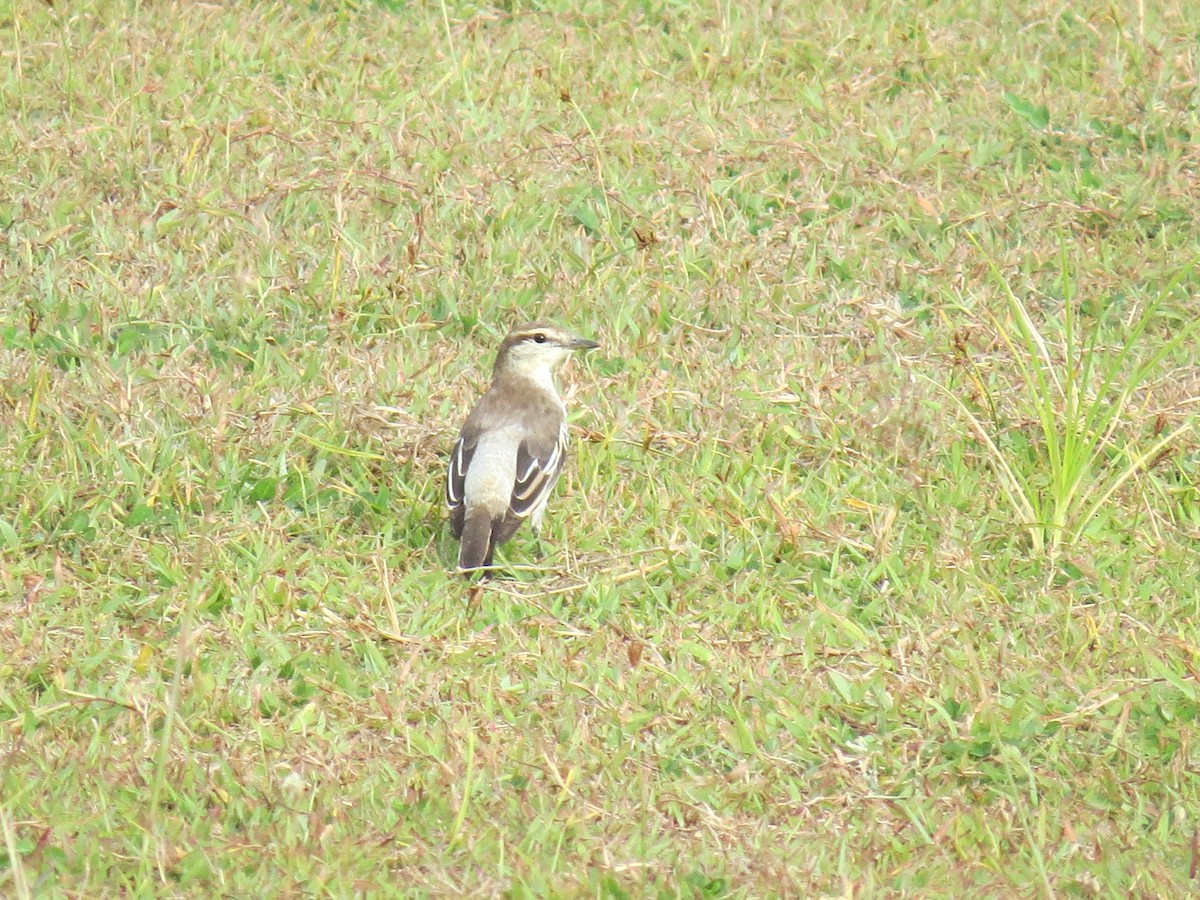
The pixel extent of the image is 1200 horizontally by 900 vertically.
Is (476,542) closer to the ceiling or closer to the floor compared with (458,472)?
closer to the floor

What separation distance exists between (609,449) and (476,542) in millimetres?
1106

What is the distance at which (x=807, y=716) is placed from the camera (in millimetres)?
6547

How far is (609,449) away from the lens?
27.2ft

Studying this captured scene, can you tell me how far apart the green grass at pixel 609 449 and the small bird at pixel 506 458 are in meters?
0.21

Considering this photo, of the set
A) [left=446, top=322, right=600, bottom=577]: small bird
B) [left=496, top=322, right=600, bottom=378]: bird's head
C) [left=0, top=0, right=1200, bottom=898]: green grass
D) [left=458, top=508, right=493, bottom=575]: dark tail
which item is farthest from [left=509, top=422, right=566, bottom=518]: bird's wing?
[left=496, top=322, right=600, bottom=378]: bird's head

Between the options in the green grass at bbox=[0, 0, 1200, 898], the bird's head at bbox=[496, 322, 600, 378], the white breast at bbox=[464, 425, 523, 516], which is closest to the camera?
the green grass at bbox=[0, 0, 1200, 898]

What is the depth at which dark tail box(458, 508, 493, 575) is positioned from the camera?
24.3 ft

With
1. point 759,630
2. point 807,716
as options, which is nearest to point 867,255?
point 759,630

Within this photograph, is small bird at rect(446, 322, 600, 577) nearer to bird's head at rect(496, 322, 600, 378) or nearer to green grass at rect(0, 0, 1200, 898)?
bird's head at rect(496, 322, 600, 378)

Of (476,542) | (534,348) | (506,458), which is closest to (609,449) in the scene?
(534,348)

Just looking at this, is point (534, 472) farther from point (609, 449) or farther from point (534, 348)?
point (534, 348)

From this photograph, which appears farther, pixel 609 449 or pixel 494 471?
pixel 609 449

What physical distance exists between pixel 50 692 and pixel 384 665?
1238 mm

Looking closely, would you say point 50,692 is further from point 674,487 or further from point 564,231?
point 564,231
